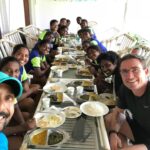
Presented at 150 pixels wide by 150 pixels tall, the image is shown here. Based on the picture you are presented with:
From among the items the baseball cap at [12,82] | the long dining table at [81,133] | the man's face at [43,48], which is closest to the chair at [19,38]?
the man's face at [43,48]

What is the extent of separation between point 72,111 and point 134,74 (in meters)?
0.47

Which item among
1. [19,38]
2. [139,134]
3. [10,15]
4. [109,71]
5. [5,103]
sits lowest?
[139,134]

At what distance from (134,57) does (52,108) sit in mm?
631

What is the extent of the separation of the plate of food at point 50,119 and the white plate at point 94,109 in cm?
17

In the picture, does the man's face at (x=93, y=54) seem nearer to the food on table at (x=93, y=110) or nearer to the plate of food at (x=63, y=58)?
the plate of food at (x=63, y=58)

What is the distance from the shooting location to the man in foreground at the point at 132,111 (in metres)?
1.32

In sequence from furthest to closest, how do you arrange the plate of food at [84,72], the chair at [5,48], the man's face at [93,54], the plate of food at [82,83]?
the chair at [5,48] < the man's face at [93,54] < the plate of food at [84,72] < the plate of food at [82,83]

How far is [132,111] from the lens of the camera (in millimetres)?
1483

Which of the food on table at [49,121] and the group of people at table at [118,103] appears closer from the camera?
the group of people at table at [118,103]

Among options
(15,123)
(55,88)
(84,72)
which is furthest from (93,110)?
(84,72)

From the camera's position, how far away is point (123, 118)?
5.17 ft

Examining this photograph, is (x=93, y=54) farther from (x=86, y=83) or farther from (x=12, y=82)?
(x=12, y=82)

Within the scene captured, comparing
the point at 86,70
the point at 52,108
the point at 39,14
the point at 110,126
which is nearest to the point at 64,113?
the point at 52,108

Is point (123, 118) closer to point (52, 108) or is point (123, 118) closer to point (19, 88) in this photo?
point (52, 108)
